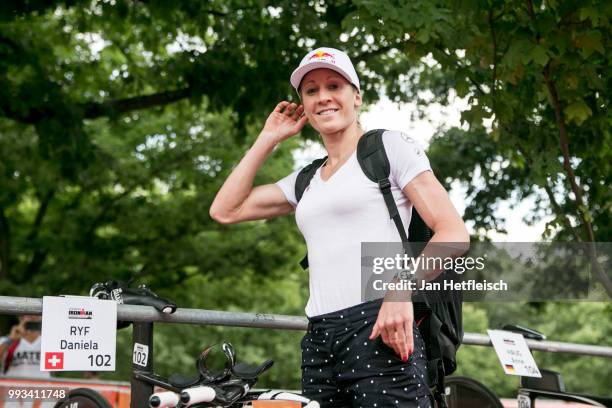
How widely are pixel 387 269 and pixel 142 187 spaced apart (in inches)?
580

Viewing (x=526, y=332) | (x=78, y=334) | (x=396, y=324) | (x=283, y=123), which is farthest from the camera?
(x=526, y=332)

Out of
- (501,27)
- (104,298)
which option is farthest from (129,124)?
(104,298)

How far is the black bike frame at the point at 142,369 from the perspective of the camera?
12.4 feet

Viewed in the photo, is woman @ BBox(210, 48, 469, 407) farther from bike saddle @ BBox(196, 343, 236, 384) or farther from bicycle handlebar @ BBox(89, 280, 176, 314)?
bicycle handlebar @ BBox(89, 280, 176, 314)

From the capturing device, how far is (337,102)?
3275 mm

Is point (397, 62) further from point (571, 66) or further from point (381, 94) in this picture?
point (571, 66)

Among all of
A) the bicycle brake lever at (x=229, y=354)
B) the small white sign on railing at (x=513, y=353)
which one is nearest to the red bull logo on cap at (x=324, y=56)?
the bicycle brake lever at (x=229, y=354)

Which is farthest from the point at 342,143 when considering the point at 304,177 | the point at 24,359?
the point at 24,359

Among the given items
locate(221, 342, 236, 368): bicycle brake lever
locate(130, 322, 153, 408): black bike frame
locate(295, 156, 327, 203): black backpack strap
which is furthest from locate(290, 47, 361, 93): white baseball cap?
locate(130, 322, 153, 408): black bike frame

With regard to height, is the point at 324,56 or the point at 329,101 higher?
the point at 324,56

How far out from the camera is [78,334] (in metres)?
3.62

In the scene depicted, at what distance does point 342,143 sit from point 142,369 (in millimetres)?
1336

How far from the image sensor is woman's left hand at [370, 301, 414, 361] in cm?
286

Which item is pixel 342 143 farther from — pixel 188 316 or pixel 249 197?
pixel 188 316
